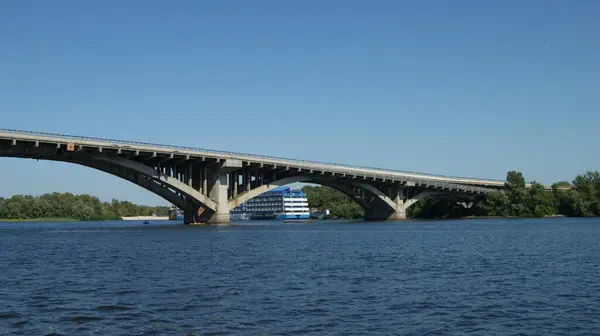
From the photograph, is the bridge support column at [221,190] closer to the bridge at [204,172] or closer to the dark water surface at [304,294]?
the bridge at [204,172]

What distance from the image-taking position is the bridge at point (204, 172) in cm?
8225

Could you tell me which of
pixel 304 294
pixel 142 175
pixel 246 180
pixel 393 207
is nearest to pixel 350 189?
pixel 393 207

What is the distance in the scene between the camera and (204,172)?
328 feet

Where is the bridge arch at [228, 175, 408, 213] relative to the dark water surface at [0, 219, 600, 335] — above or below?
above

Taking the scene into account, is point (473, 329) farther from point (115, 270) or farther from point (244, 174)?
point (244, 174)

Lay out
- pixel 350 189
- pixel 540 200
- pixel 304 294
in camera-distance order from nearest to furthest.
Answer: pixel 304 294, pixel 350 189, pixel 540 200

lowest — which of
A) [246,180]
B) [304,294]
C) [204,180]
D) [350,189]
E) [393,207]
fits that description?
[304,294]

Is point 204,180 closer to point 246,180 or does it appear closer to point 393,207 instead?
point 246,180

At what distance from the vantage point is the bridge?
82.2 m

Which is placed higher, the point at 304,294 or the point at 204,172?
the point at 204,172

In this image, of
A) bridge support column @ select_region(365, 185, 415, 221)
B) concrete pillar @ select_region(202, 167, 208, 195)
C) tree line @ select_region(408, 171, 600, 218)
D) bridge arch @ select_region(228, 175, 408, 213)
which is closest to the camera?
concrete pillar @ select_region(202, 167, 208, 195)

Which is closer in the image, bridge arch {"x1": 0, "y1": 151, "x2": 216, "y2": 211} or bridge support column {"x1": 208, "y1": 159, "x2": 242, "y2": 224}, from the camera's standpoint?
bridge arch {"x1": 0, "y1": 151, "x2": 216, "y2": 211}

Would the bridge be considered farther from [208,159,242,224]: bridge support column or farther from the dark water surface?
the dark water surface

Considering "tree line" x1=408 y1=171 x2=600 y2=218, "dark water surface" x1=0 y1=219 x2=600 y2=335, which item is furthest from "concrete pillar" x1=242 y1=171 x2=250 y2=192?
"dark water surface" x1=0 y1=219 x2=600 y2=335
